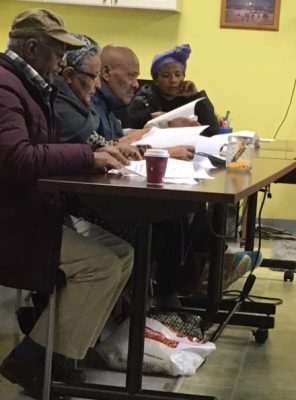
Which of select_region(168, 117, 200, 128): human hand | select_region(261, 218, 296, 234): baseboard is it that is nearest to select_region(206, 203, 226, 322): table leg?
select_region(168, 117, 200, 128): human hand

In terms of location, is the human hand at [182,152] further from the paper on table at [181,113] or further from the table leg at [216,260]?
the table leg at [216,260]

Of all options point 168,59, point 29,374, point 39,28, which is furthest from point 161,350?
point 168,59

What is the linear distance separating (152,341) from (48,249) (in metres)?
0.66

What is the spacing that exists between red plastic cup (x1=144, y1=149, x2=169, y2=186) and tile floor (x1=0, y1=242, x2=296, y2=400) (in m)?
0.83

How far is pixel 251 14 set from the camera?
5336 mm

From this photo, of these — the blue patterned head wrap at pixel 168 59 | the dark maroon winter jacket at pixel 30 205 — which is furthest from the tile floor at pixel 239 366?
the blue patterned head wrap at pixel 168 59

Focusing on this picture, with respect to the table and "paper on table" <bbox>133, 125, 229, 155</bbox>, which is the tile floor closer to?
the table

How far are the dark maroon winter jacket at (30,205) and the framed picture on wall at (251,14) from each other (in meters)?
3.72

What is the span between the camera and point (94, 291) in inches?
77.4

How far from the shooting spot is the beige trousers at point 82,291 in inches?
76.9

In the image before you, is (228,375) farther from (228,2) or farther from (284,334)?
(228,2)

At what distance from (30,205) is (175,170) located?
0.37m

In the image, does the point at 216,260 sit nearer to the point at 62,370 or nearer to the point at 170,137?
the point at 170,137

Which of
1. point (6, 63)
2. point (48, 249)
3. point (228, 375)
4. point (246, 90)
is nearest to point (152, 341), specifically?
point (228, 375)
